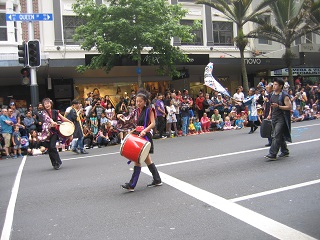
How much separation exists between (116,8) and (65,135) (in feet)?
27.9

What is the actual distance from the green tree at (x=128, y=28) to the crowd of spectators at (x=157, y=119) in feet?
6.97

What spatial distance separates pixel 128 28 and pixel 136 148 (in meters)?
10.8

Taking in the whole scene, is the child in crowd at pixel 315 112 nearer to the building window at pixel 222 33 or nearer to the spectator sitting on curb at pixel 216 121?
the spectator sitting on curb at pixel 216 121

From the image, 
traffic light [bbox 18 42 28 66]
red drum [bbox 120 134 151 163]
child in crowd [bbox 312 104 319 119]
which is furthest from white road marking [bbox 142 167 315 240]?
child in crowd [bbox 312 104 319 119]

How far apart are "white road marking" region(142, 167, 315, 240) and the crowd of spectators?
641 cm

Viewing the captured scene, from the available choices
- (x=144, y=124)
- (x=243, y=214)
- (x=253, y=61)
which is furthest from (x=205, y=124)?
(x=243, y=214)

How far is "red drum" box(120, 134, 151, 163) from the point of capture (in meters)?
6.30

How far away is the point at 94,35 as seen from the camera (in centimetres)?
1697

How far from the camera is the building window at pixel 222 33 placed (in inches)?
1020

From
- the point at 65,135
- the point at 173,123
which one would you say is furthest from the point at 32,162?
the point at 173,123

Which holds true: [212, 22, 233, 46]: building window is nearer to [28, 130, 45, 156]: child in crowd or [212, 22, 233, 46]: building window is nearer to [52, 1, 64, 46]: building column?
[52, 1, 64, 46]: building column

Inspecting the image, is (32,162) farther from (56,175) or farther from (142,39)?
(142,39)

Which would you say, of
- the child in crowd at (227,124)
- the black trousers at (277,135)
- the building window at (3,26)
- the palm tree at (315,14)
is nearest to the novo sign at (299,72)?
the palm tree at (315,14)

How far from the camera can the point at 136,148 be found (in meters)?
6.32
